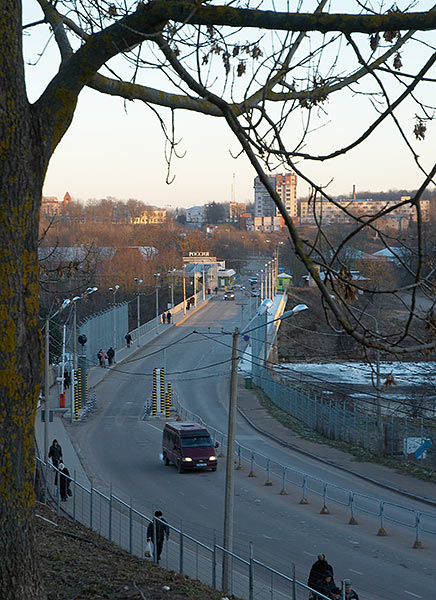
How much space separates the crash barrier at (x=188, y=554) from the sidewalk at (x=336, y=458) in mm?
8400

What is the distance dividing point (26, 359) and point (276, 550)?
11881mm

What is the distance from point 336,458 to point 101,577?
20140 mm

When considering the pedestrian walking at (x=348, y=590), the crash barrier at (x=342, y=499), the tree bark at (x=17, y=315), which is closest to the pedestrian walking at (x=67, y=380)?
the crash barrier at (x=342, y=499)

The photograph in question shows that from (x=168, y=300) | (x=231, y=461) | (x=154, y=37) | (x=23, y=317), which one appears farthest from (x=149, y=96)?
(x=168, y=300)

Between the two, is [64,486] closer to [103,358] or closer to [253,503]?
[253,503]

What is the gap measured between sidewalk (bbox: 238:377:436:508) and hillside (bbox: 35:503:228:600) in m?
13.1

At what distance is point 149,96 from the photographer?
229 inches

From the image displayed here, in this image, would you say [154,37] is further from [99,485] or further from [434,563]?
[99,485]

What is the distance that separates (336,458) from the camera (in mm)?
26797

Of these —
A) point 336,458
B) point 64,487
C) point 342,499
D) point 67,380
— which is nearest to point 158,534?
point 64,487

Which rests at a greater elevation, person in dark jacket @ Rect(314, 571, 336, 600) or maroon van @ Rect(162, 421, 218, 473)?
person in dark jacket @ Rect(314, 571, 336, 600)

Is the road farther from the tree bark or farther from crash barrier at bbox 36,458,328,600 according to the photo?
the tree bark

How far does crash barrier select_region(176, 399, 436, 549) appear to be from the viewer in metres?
17.5

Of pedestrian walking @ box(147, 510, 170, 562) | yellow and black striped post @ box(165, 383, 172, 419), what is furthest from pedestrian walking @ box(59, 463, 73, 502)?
yellow and black striped post @ box(165, 383, 172, 419)
